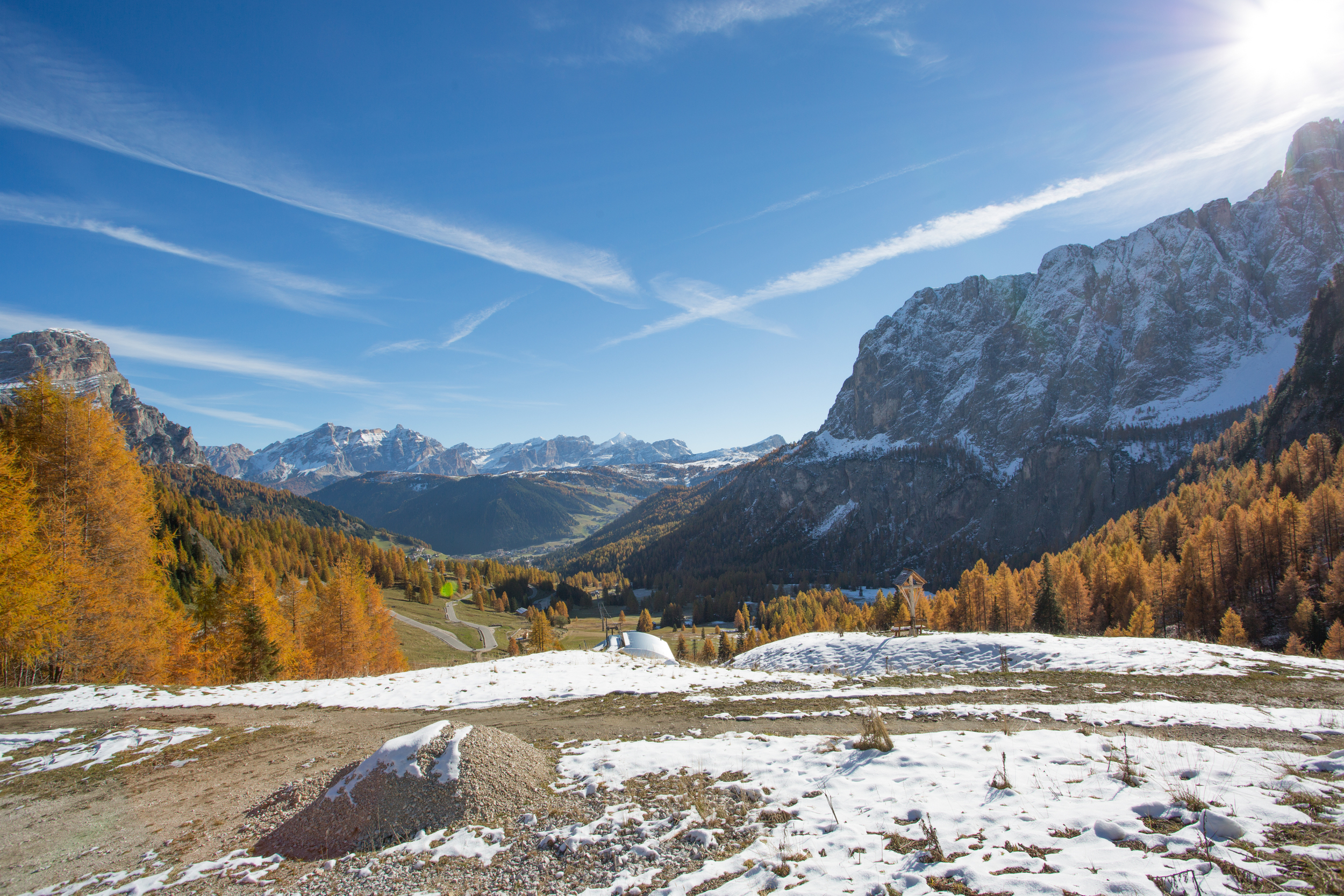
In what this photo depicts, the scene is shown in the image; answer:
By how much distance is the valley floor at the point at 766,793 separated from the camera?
707 centimetres

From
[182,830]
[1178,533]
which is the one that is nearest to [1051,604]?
[1178,533]

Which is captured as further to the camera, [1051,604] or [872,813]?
[1051,604]

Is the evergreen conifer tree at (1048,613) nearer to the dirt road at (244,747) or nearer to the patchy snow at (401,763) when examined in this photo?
the dirt road at (244,747)

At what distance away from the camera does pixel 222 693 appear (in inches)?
872

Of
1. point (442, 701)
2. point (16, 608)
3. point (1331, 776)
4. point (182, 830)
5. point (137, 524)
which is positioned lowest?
point (442, 701)

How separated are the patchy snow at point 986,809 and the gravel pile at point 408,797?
1557 mm

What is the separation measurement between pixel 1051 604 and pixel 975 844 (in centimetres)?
5514

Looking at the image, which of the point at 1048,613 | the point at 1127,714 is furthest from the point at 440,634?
the point at 1127,714

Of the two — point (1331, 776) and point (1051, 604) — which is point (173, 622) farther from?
point (1051, 604)

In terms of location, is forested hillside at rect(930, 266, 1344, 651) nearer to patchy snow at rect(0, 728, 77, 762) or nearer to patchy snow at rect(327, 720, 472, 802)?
patchy snow at rect(327, 720, 472, 802)

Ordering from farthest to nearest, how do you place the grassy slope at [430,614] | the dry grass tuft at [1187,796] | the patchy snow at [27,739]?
the grassy slope at [430,614], the patchy snow at [27,739], the dry grass tuft at [1187,796]

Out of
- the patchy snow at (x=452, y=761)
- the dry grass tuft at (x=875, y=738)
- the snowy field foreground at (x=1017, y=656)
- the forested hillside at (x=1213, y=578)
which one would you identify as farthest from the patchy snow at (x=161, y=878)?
the forested hillside at (x=1213, y=578)

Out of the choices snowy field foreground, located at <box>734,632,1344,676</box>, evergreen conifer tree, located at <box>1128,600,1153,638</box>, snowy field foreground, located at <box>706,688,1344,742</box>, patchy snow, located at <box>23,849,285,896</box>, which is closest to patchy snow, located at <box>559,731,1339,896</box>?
snowy field foreground, located at <box>706,688,1344,742</box>

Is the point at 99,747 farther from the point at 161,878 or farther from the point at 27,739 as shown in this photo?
the point at 161,878
